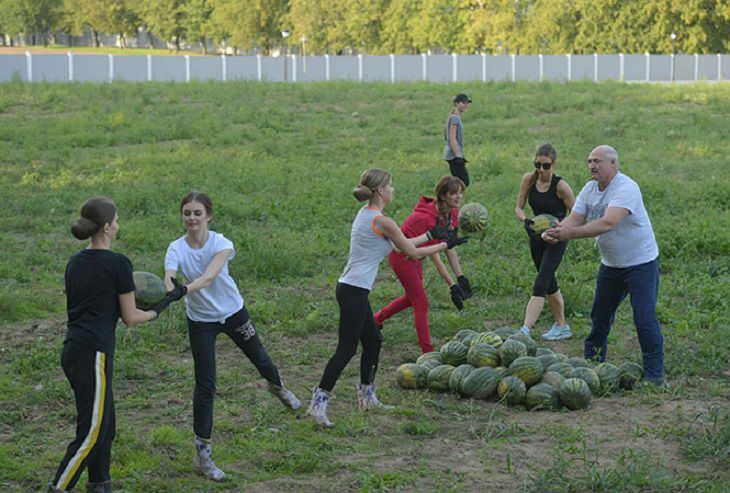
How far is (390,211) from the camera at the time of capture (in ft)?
52.6

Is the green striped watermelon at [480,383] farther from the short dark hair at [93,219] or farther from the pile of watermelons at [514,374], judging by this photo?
the short dark hair at [93,219]

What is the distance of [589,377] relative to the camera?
8.20 metres

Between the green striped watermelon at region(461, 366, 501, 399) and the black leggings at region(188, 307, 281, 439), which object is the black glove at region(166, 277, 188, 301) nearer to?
the black leggings at region(188, 307, 281, 439)

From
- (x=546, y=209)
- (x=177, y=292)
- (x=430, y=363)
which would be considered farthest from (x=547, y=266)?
(x=177, y=292)

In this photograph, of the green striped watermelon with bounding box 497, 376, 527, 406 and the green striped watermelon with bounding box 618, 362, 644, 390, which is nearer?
the green striped watermelon with bounding box 497, 376, 527, 406

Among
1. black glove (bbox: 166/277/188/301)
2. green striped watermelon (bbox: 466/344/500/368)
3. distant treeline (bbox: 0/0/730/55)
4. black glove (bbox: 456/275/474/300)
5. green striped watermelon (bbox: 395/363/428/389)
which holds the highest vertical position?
distant treeline (bbox: 0/0/730/55)

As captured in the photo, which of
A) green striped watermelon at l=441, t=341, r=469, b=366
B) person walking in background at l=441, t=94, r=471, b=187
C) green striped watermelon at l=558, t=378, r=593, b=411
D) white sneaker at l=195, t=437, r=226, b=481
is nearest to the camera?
white sneaker at l=195, t=437, r=226, b=481

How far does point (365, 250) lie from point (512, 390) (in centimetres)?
169

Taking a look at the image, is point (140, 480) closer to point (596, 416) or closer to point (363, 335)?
point (363, 335)

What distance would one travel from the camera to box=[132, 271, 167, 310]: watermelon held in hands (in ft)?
21.9

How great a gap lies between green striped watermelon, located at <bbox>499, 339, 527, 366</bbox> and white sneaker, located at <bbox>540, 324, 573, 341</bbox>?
1.97 m

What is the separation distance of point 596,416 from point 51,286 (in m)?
7.23

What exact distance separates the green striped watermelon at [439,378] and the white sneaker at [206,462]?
250cm

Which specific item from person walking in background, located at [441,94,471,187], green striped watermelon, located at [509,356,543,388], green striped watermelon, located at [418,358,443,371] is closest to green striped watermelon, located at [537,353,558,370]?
green striped watermelon, located at [509,356,543,388]
